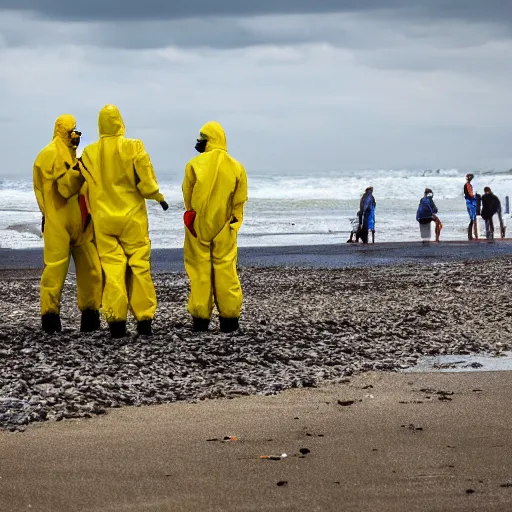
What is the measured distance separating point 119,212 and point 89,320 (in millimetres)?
1187

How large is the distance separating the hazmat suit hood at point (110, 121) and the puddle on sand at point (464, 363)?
3281mm

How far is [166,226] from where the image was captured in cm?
3803

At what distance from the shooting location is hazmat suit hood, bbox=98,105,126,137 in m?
9.38

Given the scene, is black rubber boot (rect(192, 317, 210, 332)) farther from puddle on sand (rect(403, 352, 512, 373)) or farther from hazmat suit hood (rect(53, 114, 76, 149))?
puddle on sand (rect(403, 352, 512, 373))

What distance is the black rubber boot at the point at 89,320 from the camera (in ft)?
32.4

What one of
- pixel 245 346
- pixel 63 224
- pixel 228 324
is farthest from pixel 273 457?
pixel 63 224

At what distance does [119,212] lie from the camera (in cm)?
926

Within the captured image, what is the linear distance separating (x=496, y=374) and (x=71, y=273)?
11295mm

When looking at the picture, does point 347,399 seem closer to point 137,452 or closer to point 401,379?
point 401,379

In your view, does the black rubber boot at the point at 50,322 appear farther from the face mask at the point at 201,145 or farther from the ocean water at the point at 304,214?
the ocean water at the point at 304,214

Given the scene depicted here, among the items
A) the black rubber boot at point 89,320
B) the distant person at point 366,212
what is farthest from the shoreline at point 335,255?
the black rubber boot at point 89,320

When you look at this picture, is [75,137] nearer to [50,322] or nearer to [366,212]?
[50,322]

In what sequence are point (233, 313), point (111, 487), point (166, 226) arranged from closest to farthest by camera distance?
point (111, 487)
point (233, 313)
point (166, 226)

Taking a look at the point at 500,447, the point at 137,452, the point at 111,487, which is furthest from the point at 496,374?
the point at 111,487
